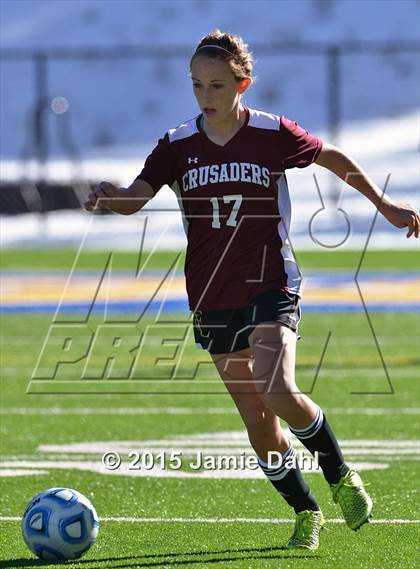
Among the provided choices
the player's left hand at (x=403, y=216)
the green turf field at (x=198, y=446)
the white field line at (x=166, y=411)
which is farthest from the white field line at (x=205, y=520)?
the white field line at (x=166, y=411)

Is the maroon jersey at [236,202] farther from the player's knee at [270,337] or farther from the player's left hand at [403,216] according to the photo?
the player's left hand at [403,216]

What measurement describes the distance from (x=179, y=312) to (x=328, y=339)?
2.86 meters

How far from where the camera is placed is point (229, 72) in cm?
577

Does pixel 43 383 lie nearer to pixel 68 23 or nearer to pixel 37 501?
pixel 37 501

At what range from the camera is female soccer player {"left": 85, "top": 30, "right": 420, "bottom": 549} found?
18.8 feet

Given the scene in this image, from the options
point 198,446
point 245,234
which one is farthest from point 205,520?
point 198,446

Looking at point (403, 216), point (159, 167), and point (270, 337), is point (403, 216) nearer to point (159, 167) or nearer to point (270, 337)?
point (270, 337)

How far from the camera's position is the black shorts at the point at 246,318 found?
5.73 m

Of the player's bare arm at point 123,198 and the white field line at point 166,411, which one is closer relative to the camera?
the player's bare arm at point 123,198

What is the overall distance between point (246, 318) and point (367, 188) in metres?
0.75

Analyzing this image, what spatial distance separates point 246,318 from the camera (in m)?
5.78

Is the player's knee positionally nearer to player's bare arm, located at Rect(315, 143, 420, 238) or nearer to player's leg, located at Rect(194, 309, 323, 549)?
player's leg, located at Rect(194, 309, 323, 549)

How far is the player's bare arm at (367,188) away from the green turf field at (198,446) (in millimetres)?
1245

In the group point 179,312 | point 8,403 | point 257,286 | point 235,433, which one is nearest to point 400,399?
point 235,433
